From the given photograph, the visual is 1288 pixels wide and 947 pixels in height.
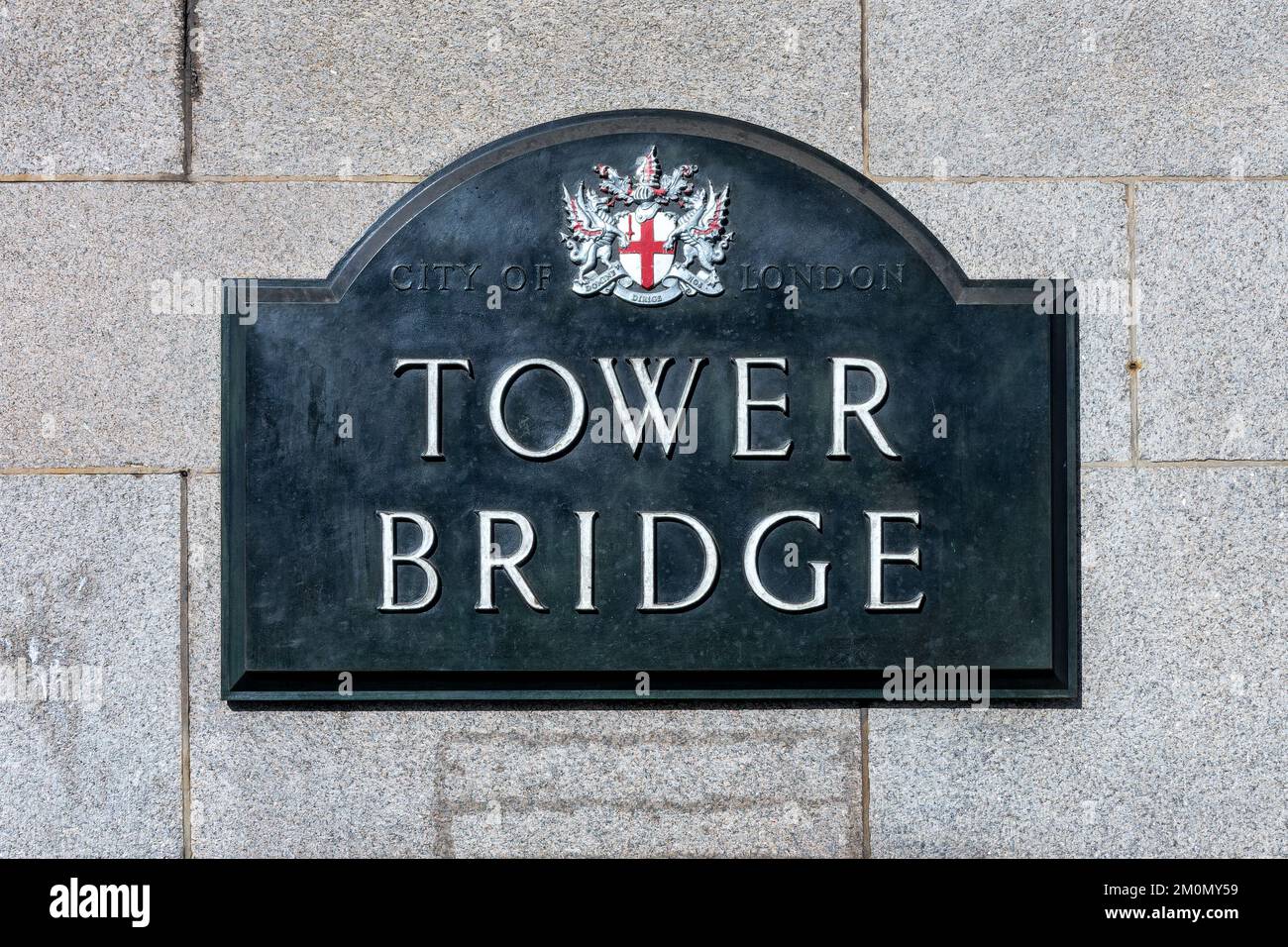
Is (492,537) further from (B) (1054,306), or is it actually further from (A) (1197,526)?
(A) (1197,526)

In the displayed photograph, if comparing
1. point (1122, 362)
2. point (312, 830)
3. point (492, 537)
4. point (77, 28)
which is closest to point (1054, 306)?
point (1122, 362)

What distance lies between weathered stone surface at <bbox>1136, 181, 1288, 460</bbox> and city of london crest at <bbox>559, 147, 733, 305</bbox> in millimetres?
1898

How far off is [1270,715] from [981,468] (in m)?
1.66

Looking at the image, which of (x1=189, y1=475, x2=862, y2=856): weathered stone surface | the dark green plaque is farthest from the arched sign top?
(x1=189, y1=475, x2=862, y2=856): weathered stone surface

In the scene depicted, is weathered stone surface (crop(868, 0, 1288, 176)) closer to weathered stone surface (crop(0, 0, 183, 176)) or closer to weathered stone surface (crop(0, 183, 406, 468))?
weathered stone surface (crop(0, 183, 406, 468))

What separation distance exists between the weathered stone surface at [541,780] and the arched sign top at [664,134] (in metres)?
1.86

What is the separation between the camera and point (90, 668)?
446 centimetres

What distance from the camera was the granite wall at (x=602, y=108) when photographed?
443 cm

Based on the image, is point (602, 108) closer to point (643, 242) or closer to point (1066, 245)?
point (643, 242)

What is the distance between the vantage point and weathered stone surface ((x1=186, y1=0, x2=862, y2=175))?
449 centimetres

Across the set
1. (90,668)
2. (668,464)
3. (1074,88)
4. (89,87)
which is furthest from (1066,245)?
(90,668)

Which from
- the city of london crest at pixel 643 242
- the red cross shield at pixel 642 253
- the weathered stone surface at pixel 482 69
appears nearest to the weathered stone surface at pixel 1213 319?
the weathered stone surface at pixel 482 69

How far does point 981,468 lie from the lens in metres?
4.33

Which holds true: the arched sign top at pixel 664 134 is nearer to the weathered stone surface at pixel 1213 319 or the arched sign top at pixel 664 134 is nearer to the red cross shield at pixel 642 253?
the red cross shield at pixel 642 253
